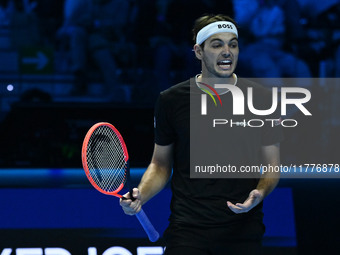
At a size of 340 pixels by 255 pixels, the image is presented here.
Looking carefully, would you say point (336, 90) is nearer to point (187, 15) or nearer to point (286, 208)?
point (187, 15)

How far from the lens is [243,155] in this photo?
276 cm

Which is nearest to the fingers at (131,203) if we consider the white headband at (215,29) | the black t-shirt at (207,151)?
the black t-shirt at (207,151)

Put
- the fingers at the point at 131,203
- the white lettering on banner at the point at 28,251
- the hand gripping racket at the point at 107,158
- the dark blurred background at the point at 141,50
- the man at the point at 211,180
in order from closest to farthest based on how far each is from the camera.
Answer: the fingers at the point at 131,203, the man at the point at 211,180, the hand gripping racket at the point at 107,158, the white lettering on banner at the point at 28,251, the dark blurred background at the point at 141,50

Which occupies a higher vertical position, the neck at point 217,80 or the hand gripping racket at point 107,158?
the neck at point 217,80

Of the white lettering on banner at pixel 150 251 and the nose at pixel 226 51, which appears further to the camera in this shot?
the white lettering on banner at pixel 150 251

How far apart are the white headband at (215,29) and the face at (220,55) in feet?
0.06

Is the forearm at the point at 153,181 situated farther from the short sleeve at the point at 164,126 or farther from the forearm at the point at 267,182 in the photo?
the forearm at the point at 267,182

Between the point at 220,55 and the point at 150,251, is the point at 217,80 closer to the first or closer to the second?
the point at 220,55

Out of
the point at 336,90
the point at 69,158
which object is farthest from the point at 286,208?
the point at 336,90

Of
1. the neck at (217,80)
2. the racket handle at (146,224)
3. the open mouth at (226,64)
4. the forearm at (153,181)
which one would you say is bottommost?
the racket handle at (146,224)

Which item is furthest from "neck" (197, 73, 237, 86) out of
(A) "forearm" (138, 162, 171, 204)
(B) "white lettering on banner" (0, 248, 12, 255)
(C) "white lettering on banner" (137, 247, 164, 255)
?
(B) "white lettering on banner" (0, 248, 12, 255)

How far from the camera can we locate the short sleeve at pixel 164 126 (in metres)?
2.79

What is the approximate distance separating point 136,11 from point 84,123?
6.76ft

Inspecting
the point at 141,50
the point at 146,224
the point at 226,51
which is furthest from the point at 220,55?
the point at 141,50
